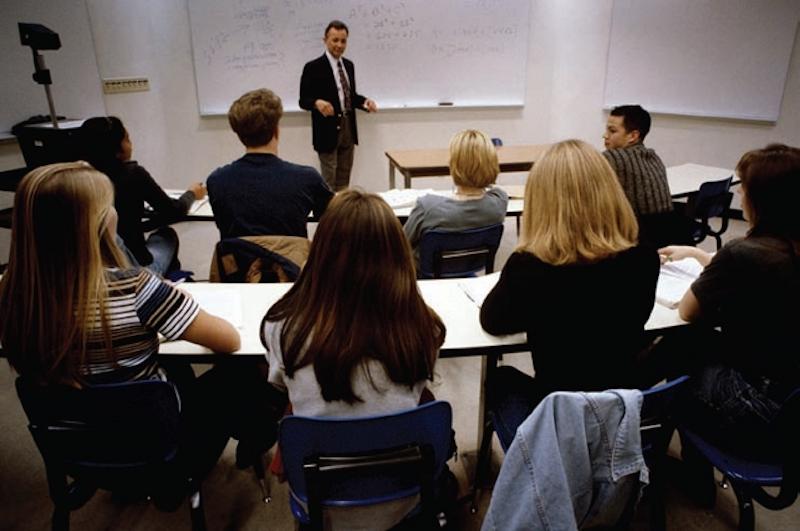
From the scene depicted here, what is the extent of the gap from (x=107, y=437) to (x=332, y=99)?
13.1 feet

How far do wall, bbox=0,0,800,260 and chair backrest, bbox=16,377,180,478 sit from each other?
3.85 metres

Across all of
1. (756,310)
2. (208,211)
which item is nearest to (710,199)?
(756,310)

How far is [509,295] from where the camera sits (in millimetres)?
1508

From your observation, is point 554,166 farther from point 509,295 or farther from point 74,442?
point 74,442

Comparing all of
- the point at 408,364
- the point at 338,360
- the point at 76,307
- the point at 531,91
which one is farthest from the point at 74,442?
the point at 531,91

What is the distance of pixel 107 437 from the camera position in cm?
137

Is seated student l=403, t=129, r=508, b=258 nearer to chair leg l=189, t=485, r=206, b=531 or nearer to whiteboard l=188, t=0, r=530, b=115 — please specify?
chair leg l=189, t=485, r=206, b=531

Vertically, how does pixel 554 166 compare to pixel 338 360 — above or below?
above

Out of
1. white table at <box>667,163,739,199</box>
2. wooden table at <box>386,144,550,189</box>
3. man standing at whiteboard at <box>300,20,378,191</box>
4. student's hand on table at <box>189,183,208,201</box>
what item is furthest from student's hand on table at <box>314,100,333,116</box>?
white table at <box>667,163,739,199</box>

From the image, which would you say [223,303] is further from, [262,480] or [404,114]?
[404,114]

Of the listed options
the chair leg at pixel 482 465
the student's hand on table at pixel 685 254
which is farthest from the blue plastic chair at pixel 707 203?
the chair leg at pixel 482 465

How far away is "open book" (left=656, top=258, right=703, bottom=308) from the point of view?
72.9 inches

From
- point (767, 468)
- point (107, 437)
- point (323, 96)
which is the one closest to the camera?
point (107, 437)

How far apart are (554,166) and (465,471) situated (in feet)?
4.09
